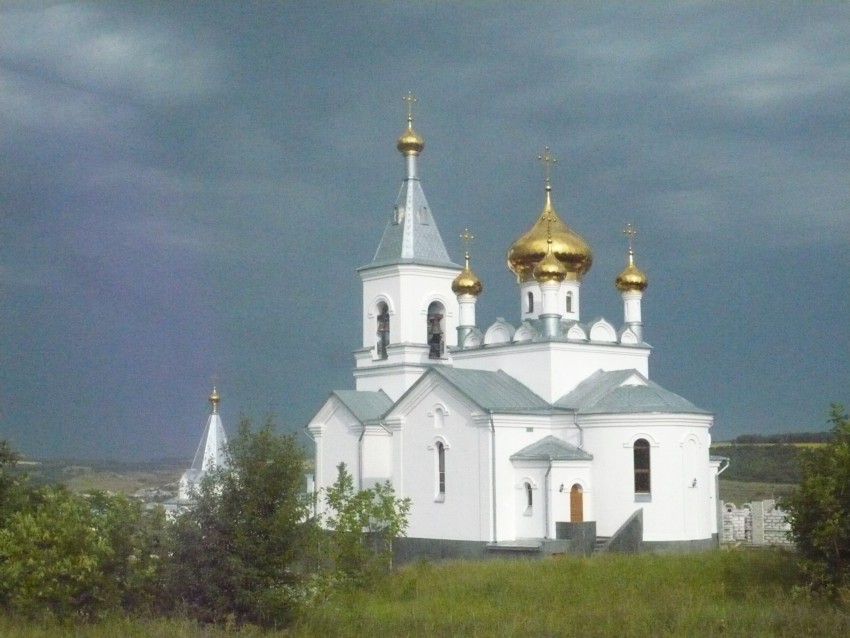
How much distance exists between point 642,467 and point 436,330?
835cm

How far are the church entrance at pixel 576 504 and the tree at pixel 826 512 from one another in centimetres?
930

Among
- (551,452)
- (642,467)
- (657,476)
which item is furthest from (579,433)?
(657,476)

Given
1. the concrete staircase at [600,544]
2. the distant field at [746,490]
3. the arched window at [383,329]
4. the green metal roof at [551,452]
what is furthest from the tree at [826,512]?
the distant field at [746,490]

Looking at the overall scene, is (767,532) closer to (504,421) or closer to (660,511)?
(660,511)

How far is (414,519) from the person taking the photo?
28250 millimetres

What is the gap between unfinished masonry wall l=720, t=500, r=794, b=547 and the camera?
31.7m

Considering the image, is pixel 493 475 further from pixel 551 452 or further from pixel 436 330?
pixel 436 330

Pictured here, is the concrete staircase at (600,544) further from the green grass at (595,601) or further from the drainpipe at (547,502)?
the green grass at (595,601)

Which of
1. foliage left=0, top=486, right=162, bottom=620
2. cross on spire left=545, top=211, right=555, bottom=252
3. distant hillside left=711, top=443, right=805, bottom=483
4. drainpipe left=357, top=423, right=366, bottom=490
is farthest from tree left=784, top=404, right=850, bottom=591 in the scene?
distant hillside left=711, top=443, right=805, bottom=483

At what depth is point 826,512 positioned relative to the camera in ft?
54.3

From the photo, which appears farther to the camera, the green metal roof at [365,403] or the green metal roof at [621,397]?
the green metal roof at [365,403]

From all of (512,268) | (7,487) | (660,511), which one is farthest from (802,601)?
(512,268)

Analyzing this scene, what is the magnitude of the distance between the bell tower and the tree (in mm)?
15488

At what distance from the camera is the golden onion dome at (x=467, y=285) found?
3147 cm
